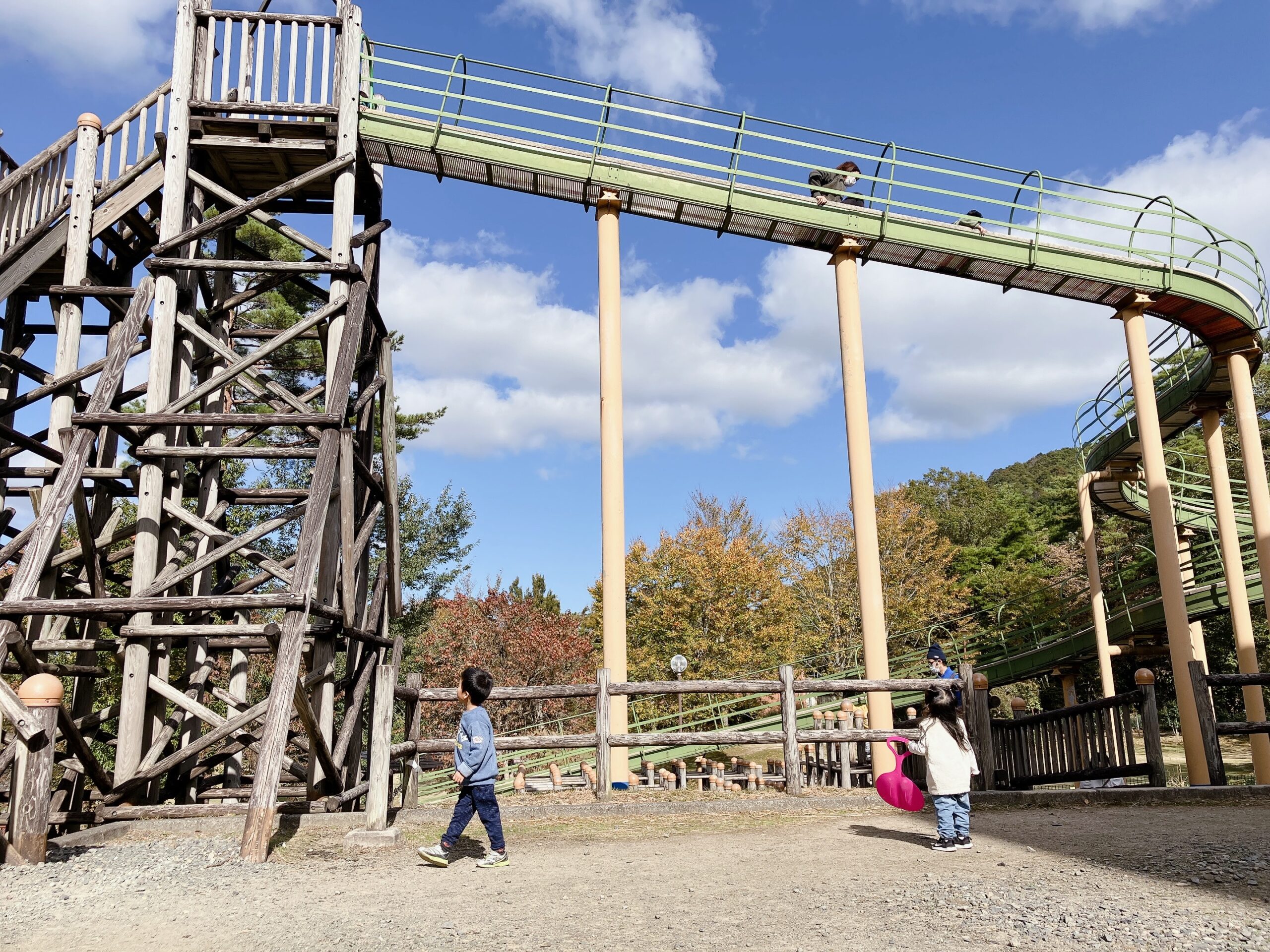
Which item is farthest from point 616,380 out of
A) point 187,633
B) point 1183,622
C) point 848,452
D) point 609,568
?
point 1183,622

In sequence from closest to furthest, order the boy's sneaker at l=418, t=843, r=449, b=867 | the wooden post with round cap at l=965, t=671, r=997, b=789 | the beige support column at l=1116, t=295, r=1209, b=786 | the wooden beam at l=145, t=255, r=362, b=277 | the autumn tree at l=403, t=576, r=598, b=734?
1. the boy's sneaker at l=418, t=843, r=449, b=867
2. the wooden beam at l=145, t=255, r=362, b=277
3. the wooden post with round cap at l=965, t=671, r=997, b=789
4. the beige support column at l=1116, t=295, r=1209, b=786
5. the autumn tree at l=403, t=576, r=598, b=734

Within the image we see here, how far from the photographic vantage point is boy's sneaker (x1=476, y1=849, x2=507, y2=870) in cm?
627

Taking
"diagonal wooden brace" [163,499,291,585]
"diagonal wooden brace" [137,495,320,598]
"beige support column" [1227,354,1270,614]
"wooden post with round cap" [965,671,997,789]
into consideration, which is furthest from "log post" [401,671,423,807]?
"beige support column" [1227,354,1270,614]

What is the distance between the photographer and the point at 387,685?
7.98 m

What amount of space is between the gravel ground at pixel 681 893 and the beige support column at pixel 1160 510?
6.36m

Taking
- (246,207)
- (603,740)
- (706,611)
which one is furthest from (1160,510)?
(706,611)

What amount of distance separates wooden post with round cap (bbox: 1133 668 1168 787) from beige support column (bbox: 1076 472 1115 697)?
10.2m

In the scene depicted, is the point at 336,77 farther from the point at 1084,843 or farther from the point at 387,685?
the point at 1084,843

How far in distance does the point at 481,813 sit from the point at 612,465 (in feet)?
18.1

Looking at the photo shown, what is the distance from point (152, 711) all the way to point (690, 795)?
213 inches

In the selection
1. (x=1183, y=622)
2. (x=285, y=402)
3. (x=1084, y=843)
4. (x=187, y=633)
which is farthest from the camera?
(x=1183, y=622)

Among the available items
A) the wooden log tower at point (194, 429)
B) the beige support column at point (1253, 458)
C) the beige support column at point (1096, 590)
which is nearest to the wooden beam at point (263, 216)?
the wooden log tower at point (194, 429)

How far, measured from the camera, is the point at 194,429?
11.1 m

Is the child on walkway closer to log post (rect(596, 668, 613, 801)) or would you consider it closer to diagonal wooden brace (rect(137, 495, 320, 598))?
log post (rect(596, 668, 613, 801))
